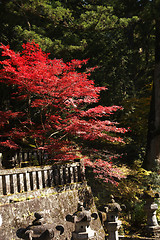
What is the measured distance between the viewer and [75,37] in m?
13.4

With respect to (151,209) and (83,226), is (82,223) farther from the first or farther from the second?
(151,209)

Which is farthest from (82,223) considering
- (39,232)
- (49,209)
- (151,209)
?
(151,209)

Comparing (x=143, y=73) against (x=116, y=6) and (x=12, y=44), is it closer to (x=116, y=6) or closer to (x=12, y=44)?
(x=116, y=6)

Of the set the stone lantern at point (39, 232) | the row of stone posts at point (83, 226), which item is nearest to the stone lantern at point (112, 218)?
the row of stone posts at point (83, 226)

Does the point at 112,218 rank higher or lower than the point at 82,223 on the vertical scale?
lower

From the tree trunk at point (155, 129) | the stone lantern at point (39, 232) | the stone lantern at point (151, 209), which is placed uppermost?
the tree trunk at point (155, 129)

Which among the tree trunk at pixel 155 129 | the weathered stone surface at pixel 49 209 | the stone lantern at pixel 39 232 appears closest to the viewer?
the stone lantern at pixel 39 232

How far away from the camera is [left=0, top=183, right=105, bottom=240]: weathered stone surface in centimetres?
502

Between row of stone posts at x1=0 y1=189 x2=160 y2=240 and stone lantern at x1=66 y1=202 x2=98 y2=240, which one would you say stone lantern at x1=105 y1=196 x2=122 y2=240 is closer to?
row of stone posts at x1=0 y1=189 x2=160 y2=240

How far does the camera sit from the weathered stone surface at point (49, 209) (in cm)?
502

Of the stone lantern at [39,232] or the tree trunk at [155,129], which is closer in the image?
the stone lantern at [39,232]

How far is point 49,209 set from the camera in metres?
5.87

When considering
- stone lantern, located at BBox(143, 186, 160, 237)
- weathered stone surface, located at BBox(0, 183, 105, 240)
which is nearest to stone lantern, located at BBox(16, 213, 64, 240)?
weathered stone surface, located at BBox(0, 183, 105, 240)

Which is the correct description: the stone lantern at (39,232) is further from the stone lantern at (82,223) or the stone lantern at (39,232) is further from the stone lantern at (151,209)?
the stone lantern at (151,209)
